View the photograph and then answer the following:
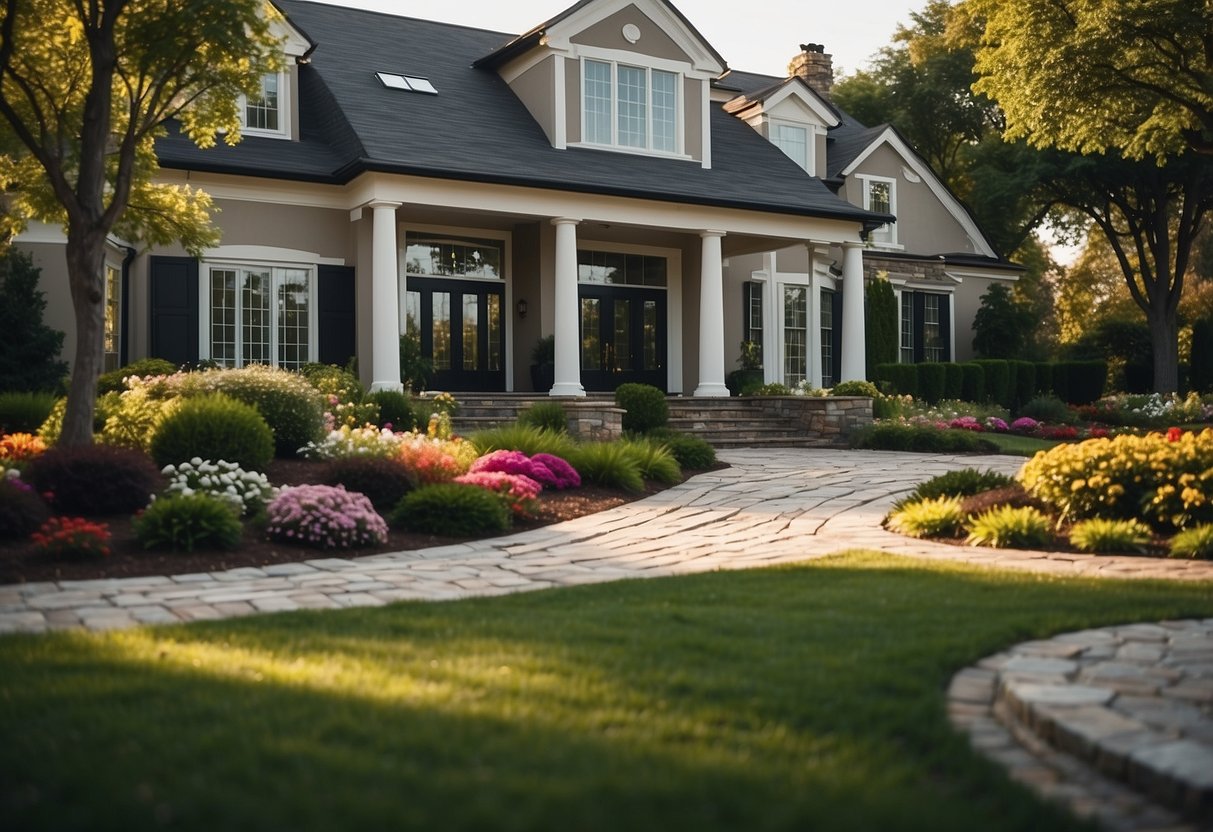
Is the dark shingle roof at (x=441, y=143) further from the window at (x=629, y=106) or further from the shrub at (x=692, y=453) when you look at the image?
the shrub at (x=692, y=453)

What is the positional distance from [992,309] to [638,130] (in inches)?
471

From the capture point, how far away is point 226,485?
9.10 metres

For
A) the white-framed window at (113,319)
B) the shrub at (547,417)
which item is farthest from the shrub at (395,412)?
the white-framed window at (113,319)

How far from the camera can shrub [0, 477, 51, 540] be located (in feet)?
25.8

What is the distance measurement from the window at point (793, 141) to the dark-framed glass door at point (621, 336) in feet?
17.0

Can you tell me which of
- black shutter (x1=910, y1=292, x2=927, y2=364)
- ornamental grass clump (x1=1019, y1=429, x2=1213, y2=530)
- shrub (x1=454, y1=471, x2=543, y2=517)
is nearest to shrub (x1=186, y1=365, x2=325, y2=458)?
shrub (x1=454, y1=471, x2=543, y2=517)

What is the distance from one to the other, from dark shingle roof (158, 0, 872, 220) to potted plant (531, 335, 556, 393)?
308 centimetres

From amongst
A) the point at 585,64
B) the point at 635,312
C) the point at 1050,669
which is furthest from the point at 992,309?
the point at 1050,669

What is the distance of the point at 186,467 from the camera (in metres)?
9.24

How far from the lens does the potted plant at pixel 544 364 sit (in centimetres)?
1970

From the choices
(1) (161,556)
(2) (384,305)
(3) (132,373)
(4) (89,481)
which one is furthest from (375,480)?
(2) (384,305)

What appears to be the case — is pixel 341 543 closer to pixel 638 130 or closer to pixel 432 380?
pixel 432 380

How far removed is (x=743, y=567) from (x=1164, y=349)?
26.3 metres

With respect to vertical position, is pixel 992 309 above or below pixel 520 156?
below
